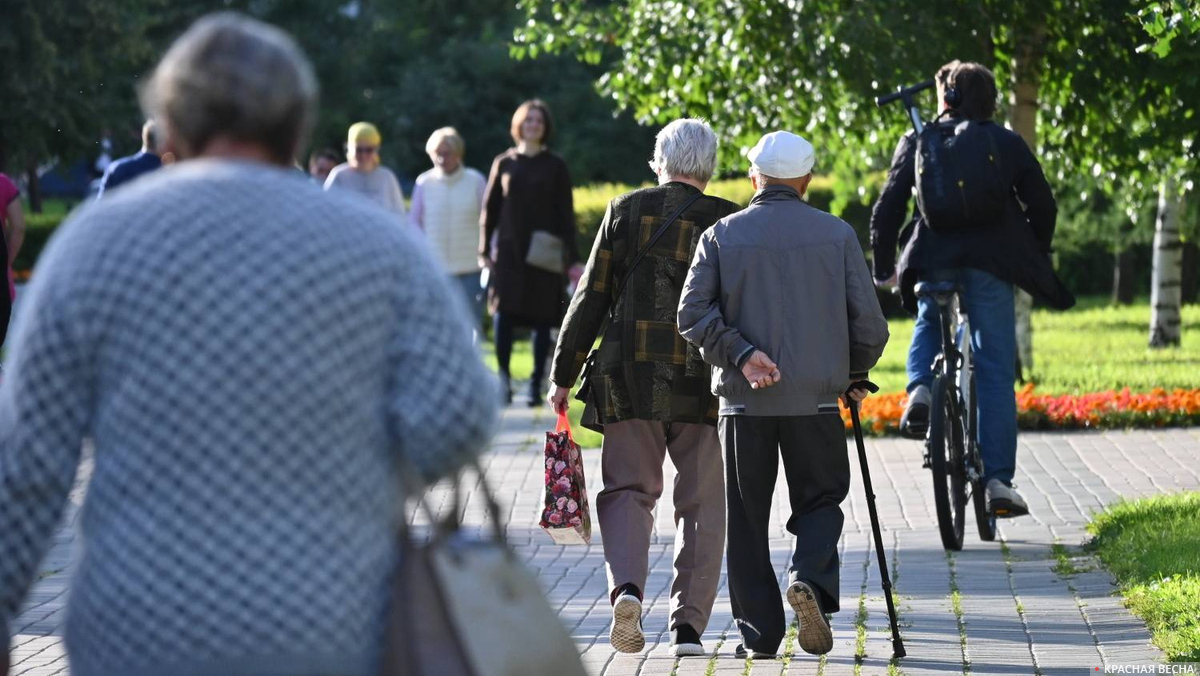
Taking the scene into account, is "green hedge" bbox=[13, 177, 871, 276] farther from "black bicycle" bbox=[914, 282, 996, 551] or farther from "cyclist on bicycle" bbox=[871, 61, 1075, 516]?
"black bicycle" bbox=[914, 282, 996, 551]

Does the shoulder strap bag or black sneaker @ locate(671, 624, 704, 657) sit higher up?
the shoulder strap bag

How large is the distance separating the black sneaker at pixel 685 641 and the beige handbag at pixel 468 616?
331cm

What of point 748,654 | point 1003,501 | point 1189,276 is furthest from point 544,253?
point 1189,276

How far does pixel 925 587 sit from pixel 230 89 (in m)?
4.95

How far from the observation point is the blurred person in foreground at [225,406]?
2.70m

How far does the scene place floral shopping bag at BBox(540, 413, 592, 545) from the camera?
21.3ft

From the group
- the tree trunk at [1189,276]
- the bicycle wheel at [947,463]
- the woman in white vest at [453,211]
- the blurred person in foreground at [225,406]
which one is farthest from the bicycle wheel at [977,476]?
the tree trunk at [1189,276]

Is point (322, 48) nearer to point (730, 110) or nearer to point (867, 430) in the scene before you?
point (730, 110)

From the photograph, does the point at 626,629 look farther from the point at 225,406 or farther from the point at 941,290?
the point at 225,406

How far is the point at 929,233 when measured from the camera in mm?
→ 8398

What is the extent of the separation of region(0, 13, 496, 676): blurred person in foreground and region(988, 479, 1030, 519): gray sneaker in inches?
218

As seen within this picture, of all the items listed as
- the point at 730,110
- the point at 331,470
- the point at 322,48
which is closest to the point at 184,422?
the point at 331,470

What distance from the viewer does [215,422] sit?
2.74m

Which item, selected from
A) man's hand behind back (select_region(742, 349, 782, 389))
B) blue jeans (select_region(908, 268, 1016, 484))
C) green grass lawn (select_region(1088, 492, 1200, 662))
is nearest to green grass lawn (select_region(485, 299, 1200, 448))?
blue jeans (select_region(908, 268, 1016, 484))
